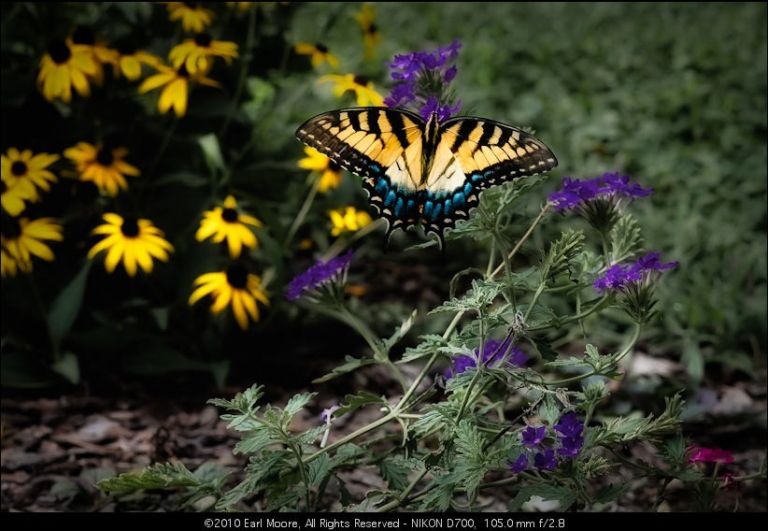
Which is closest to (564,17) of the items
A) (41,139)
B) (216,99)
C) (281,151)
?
(281,151)

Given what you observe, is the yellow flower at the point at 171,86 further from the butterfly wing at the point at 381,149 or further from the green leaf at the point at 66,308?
the butterfly wing at the point at 381,149

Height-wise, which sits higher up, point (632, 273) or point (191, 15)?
point (191, 15)

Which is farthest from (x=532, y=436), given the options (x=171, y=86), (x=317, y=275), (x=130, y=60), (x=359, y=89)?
(x=130, y=60)

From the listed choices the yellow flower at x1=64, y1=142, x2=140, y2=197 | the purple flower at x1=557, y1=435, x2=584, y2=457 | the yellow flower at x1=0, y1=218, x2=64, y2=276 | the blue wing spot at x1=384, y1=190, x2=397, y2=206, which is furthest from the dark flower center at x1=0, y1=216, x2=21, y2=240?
the purple flower at x1=557, y1=435, x2=584, y2=457

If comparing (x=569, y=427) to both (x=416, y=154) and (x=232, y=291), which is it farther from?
(x=232, y=291)

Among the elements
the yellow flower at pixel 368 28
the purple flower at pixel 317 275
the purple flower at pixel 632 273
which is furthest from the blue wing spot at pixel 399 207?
the yellow flower at pixel 368 28

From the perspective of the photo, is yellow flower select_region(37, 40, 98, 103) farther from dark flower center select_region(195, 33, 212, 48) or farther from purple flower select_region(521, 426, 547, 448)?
purple flower select_region(521, 426, 547, 448)
